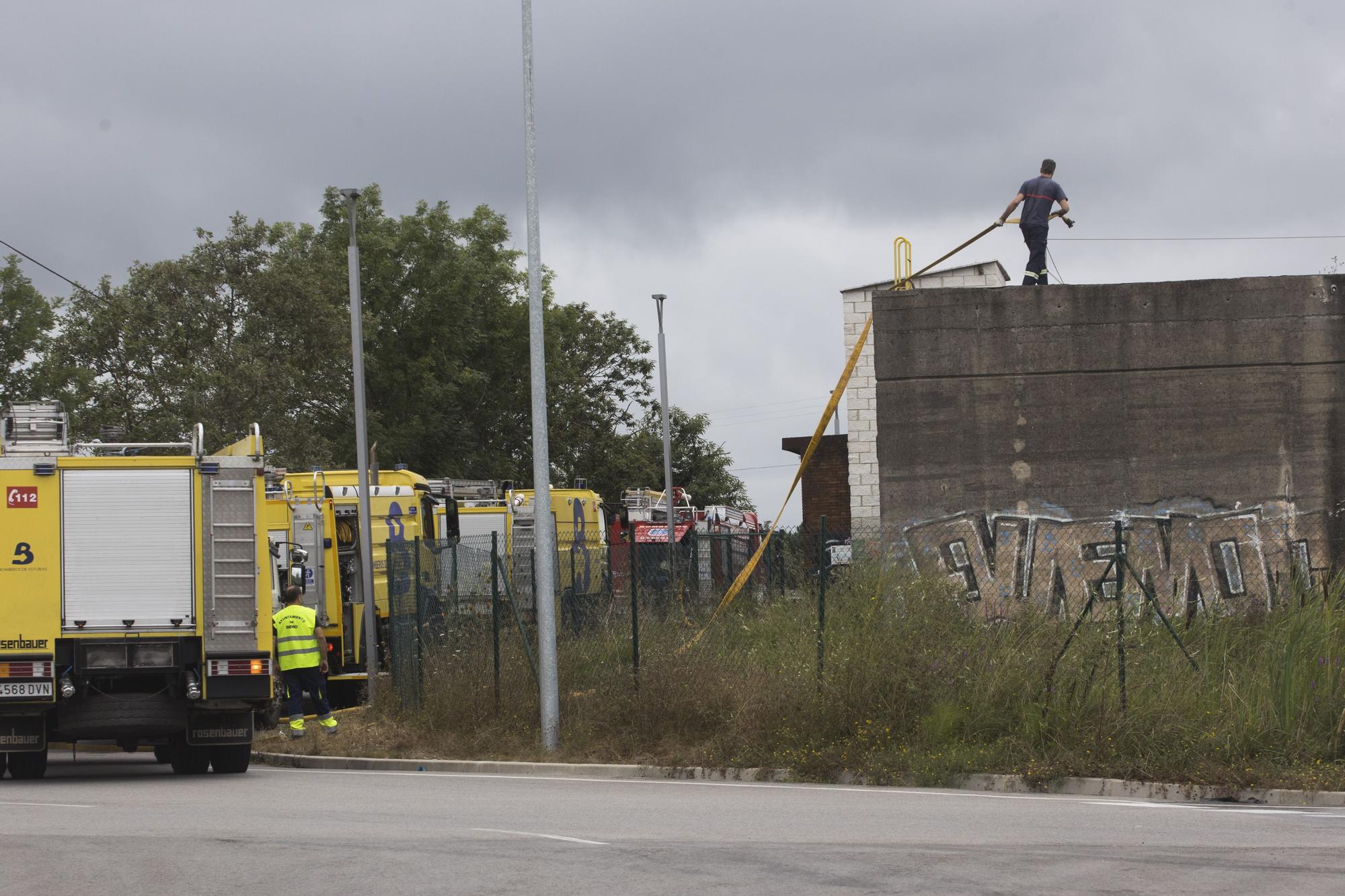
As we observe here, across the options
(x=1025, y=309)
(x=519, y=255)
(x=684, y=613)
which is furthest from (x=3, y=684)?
(x=519, y=255)

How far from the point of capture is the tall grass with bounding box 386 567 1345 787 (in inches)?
527

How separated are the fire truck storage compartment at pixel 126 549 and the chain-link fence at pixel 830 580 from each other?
346cm

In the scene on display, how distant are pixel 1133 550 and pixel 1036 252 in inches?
162

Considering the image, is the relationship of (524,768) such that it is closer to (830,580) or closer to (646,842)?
(830,580)

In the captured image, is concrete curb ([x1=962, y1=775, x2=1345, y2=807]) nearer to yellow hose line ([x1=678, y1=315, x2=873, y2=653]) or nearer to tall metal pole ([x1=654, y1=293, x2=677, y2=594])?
yellow hose line ([x1=678, y1=315, x2=873, y2=653])

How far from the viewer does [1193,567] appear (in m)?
19.6

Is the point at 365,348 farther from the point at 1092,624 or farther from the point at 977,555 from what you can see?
the point at 1092,624

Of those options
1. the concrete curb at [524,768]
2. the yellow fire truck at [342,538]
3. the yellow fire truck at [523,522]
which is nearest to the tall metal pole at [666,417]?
the yellow fire truck at [523,522]

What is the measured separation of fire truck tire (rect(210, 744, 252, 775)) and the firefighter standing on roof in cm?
1139

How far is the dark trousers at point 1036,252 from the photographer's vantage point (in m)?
20.6

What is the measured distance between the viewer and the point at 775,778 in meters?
14.4

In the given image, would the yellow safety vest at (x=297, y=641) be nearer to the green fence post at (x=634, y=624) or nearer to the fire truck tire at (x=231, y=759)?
the fire truck tire at (x=231, y=759)

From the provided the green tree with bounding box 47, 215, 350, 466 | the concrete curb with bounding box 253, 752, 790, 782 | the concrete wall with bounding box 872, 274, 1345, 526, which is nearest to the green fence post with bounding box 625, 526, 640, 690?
the concrete curb with bounding box 253, 752, 790, 782

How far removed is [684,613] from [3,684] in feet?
22.9
